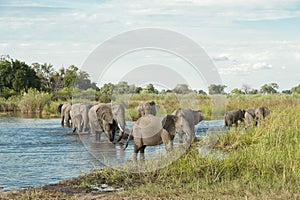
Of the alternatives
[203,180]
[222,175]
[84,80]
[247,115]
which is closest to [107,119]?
[84,80]

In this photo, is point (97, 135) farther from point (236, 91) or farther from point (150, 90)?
point (236, 91)

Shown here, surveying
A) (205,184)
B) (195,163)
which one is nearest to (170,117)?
(195,163)

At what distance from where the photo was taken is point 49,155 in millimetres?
12836

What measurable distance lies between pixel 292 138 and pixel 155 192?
5.36 meters

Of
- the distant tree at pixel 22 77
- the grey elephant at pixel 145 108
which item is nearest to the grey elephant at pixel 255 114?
the grey elephant at pixel 145 108

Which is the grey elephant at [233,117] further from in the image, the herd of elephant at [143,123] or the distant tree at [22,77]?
the distant tree at [22,77]

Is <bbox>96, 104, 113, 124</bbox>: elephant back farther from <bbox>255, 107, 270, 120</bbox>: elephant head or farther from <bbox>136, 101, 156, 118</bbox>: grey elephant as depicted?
<bbox>255, 107, 270, 120</bbox>: elephant head

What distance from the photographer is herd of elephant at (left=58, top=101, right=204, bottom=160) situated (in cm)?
993

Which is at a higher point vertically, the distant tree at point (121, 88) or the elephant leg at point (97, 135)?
the distant tree at point (121, 88)

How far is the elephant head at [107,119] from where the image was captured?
14.1 meters

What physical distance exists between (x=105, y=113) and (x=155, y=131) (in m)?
4.47

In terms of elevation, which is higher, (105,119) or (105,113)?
(105,113)

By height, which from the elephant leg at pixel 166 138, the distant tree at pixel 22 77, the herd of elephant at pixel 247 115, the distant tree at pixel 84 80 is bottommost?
the elephant leg at pixel 166 138

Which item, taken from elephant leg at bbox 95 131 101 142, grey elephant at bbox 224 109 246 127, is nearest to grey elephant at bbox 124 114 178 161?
elephant leg at bbox 95 131 101 142
